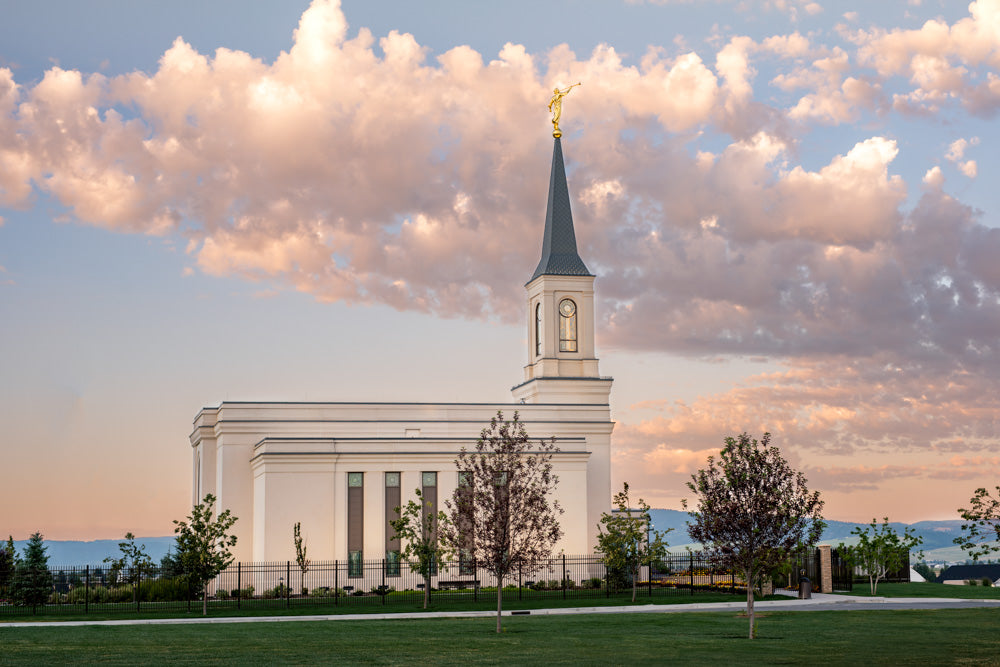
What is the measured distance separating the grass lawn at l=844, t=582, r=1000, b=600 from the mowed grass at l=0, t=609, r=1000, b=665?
10.4 meters

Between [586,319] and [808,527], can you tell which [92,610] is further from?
[586,319]

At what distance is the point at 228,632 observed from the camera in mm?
33125

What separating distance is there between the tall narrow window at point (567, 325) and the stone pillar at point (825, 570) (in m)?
24.0

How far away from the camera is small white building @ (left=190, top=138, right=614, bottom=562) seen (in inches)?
2370

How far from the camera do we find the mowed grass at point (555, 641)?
79.7ft

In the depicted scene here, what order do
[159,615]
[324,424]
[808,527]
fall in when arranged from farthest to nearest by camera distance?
[324,424]
[159,615]
[808,527]

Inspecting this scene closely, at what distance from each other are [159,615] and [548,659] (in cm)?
2397

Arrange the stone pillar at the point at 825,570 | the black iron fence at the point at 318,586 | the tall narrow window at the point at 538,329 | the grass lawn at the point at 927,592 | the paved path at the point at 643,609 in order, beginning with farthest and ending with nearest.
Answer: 1. the tall narrow window at the point at 538,329
2. the stone pillar at the point at 825,570
3. the black iron fence at the point at 318,586
4. the grass lawn at the point at 927,592
5. the paved path at the point at 643,609

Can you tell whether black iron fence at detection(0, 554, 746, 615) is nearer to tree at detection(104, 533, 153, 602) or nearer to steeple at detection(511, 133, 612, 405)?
tree at detection(104, 533, 153, 602)

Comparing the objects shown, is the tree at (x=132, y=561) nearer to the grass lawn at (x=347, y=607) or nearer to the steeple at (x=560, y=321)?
the grass lawn at (x=347, y=607)

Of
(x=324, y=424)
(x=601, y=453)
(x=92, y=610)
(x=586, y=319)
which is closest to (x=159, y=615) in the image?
(x=92, y=610)

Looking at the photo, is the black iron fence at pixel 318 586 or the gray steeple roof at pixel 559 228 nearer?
the black iron fence at pixel 318 586

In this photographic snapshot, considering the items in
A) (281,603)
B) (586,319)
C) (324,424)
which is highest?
(586,319)

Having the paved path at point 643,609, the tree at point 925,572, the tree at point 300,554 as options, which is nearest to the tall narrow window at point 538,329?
the tree at point 300,554
